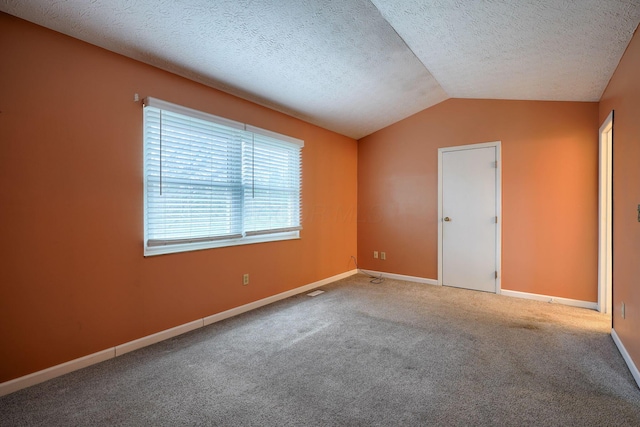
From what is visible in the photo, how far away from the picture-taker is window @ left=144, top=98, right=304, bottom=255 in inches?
105

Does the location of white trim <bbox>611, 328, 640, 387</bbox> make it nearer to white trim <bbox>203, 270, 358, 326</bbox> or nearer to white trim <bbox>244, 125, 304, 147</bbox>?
white trim <bbox>203, 270, 358, 326</bbox>

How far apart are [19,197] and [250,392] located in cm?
193

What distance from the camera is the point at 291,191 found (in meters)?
4.09

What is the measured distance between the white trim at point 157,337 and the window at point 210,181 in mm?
707

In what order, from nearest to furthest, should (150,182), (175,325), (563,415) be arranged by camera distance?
(563,415), (150,182), (175,325)

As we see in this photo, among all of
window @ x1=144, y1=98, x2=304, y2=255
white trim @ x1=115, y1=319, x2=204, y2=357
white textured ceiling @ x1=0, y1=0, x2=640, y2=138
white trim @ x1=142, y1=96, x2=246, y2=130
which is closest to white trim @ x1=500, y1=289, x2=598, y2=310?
white textured ceiling @ x1=0, y1=0, x2=640, y2=138

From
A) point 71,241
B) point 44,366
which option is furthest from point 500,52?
point 44,366

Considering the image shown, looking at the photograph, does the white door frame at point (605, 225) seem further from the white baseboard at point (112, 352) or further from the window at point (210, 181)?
the white baseboard at point (112, 352)

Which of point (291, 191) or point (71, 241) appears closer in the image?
point (71, 241)

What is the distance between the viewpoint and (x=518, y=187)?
4.02 meters

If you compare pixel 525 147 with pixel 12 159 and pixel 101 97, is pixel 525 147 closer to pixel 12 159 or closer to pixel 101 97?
pixel 101 97

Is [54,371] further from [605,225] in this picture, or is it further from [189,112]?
[605,225]

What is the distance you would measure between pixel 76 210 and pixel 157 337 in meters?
1.23

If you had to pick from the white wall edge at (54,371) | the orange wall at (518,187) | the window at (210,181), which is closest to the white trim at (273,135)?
the window at (210,181)
